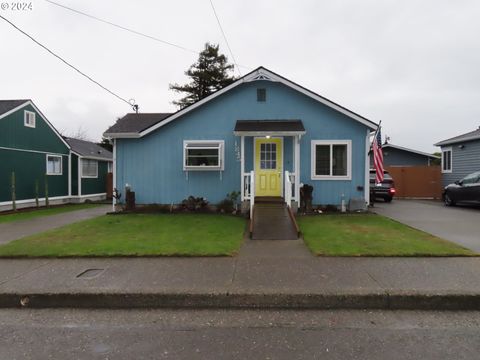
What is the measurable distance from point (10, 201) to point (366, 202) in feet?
50.9

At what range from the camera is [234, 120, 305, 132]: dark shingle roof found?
1071cm

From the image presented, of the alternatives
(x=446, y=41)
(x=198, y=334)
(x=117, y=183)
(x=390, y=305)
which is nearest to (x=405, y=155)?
(x=446, y=41)

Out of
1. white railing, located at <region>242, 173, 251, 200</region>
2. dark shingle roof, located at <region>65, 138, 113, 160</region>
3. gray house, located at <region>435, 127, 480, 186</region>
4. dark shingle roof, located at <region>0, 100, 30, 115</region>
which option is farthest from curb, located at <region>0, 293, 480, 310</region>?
dark shingle roof, located at <region>65, 138, 113, 160</region>

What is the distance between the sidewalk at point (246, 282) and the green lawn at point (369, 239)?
419 millimetres

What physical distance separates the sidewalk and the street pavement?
0.51ft

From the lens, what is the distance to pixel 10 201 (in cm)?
1417

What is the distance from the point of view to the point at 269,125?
1112 centimetres

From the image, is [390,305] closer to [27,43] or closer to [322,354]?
[322,354]

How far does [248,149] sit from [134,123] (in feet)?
18.8

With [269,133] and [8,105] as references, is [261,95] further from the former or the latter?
[8,105]

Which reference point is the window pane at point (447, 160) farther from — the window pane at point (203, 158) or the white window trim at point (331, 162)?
the window pane at point (203, 158)

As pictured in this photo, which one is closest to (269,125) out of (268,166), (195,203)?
(268,166)

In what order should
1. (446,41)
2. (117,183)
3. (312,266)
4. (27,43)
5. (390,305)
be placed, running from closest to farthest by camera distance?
(390,305) → (312,266) → (27,43) → (117,183) → (446,41)

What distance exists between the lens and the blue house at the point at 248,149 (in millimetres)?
11445
